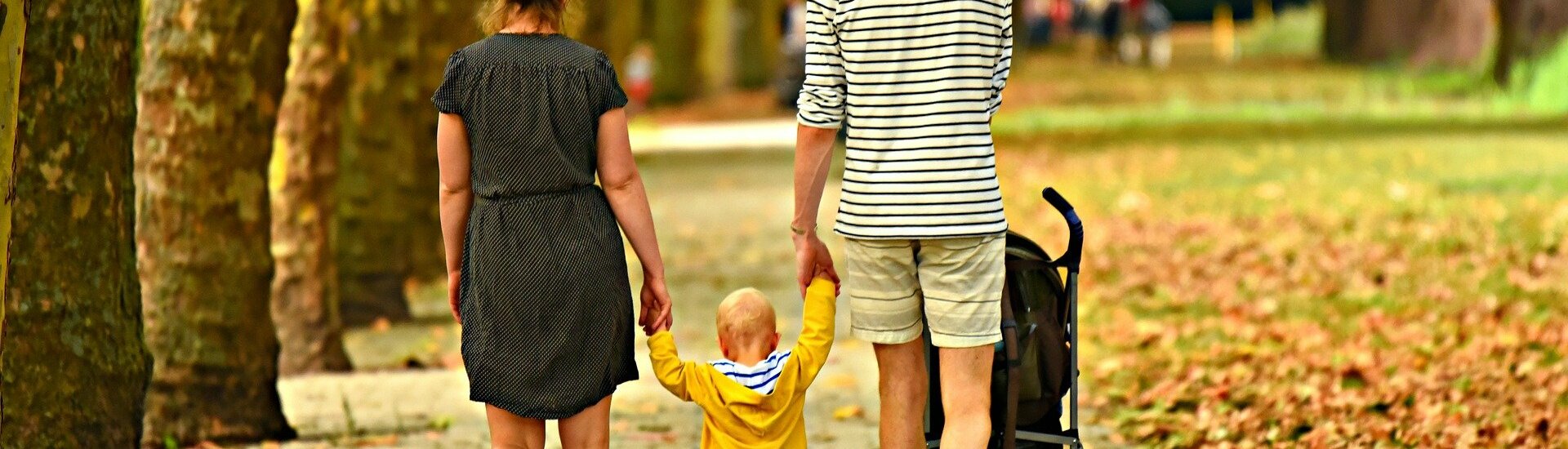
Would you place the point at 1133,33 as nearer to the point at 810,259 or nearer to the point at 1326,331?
the point at 1326,331

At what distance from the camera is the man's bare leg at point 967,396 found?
5297mm

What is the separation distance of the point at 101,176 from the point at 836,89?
7.46 ft

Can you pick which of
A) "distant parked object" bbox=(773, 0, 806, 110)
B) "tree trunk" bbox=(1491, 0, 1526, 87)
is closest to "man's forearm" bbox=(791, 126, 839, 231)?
"tree trunk" bbox=(1491, 0, 1526, 87)

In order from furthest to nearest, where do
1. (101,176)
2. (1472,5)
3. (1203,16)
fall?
(1203,16) < (1472,5) < (101,176)

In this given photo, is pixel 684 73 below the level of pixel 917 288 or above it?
below

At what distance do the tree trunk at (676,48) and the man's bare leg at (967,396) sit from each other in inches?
1270

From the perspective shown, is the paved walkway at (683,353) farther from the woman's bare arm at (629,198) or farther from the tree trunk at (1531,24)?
the tree trunk at (1531,24)

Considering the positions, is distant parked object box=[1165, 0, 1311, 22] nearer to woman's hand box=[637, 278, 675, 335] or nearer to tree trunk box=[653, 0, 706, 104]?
tree trunk box=[653, 0, 706, 104]

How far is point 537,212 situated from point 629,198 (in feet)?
0.71

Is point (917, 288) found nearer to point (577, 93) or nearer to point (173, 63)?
point (577, 93)

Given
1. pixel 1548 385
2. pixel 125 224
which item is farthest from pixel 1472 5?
pixel 125 224

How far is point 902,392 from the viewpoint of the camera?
5410 mm

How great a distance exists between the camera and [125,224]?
21.2ft

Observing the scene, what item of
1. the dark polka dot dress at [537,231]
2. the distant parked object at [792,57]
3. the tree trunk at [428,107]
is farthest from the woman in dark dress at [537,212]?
the distant parked object at [792,57]
